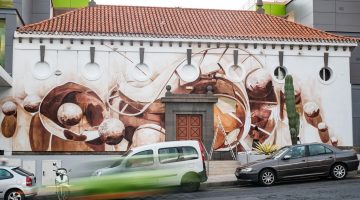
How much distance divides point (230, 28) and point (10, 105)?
11.2m

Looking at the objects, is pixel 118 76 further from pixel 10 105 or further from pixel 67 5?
pixel 67 5

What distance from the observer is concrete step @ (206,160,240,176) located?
2292cm

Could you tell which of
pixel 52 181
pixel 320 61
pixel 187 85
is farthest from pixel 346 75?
pixel 52 181

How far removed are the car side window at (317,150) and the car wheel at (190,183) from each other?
4.05 m

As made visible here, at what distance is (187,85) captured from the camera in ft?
84.0

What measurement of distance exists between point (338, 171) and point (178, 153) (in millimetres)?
5451

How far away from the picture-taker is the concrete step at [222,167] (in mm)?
22922

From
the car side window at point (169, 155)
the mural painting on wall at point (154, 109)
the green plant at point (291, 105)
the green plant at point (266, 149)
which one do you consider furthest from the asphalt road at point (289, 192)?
the mural painting on wall at point (154, 109)

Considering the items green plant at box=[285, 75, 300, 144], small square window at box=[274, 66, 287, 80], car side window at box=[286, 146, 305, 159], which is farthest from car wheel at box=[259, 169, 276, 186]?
small square window at box=[274, 66, 287, 80]

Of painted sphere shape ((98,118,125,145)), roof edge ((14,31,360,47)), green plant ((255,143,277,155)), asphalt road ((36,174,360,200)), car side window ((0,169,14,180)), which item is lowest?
asphalt road ((36,174,360,200))

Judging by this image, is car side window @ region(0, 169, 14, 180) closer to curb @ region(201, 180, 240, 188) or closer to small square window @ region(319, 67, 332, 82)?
curb @ region(201, 180, 240, 188)

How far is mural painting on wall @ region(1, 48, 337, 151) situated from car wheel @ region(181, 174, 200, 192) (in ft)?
24.9

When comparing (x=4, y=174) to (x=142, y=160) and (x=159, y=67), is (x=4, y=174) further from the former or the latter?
(x=159, y=67)

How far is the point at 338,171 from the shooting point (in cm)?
1859
